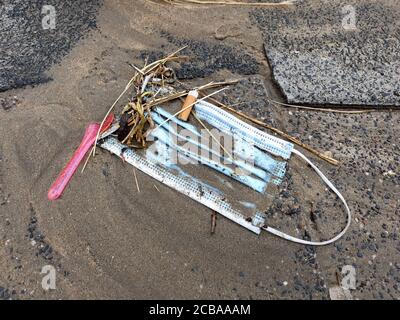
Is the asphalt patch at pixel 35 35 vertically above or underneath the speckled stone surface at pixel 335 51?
above

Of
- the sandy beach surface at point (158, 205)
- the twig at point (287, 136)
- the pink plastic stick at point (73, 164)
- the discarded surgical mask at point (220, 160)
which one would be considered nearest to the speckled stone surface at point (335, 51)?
the sandy beach surface at point (158, 205)

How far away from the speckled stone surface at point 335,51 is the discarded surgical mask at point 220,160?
392 millimetres

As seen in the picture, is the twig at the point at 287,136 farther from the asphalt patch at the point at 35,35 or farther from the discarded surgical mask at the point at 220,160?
the asphalt patch at the point at 35,35

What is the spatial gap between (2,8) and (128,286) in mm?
2102

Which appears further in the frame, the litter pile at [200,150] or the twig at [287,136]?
the twig at [287,136]

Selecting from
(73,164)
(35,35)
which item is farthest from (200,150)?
(35,35)

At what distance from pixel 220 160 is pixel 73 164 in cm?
73

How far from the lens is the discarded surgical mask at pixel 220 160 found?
1956 millimetres

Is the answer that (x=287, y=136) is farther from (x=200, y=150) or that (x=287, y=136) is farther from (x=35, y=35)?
(x=35, y=35)

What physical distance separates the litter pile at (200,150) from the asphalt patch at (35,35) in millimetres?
594

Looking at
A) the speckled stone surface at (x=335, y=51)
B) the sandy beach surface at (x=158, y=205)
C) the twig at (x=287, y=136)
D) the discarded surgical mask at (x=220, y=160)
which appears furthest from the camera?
the speckled stone surface at (x=335, y=51)

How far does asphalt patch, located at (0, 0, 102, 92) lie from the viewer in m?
2.43

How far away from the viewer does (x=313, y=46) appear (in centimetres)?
262

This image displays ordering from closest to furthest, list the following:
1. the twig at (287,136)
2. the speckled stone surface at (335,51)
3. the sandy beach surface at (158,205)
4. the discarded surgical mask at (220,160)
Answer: the sandy beach surface at (158,205), the discarded surgical mask at (220,160), the twig at (287,136), the speckled stone surface at (335,51)
